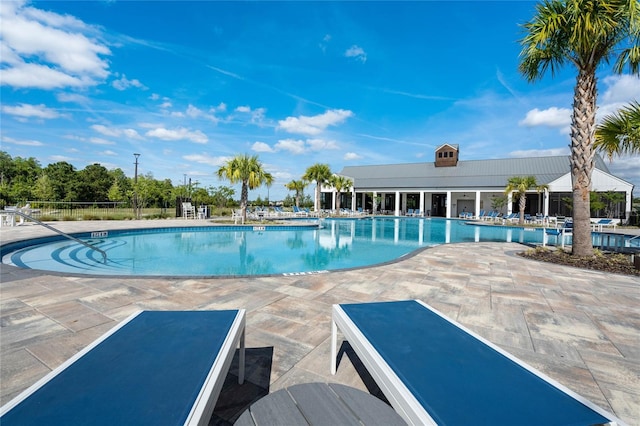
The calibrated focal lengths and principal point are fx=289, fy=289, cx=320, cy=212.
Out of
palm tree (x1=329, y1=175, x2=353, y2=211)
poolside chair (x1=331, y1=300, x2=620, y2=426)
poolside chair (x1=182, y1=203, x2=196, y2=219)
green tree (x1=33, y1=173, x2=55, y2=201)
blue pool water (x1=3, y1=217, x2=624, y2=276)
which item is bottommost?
blue pool water (x1=3, y1=217, x2=624, y2=276)

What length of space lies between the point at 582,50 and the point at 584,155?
240 cm

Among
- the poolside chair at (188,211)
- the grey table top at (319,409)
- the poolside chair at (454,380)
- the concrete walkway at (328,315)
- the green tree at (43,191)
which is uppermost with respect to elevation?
the green tree at (43,191)

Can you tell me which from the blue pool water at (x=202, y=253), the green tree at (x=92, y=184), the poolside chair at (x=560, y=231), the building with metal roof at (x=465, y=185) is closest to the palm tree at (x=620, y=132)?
the poolside chair at (x=560, y=231)

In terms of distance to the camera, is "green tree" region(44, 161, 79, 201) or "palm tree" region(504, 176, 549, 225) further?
"green tree" region(44, 161, 79, 201)

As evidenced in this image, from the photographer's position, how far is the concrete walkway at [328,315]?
83.8 inches

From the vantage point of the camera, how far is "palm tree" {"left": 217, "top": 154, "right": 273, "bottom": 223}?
624 inches

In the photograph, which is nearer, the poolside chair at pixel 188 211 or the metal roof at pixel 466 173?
the poolside chair at pixel 188 211

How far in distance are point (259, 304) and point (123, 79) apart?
690 inches

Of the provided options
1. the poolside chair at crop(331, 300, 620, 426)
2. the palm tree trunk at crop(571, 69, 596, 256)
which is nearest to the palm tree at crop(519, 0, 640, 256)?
the palm tree trunk at crop(571, 69, 596, 256)

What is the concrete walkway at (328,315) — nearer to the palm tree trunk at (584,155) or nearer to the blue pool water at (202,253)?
the palm tree trunk at (584,155)

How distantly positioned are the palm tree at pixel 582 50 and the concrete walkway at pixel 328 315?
2.35 metres

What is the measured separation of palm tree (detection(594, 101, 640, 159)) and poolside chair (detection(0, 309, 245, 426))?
28.9 ft

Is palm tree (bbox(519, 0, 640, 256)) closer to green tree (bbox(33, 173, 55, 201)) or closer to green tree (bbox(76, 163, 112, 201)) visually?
green tree (bbox(33, 173, 55, 201))

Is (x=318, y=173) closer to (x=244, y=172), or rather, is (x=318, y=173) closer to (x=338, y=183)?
(x=338, y=183)
